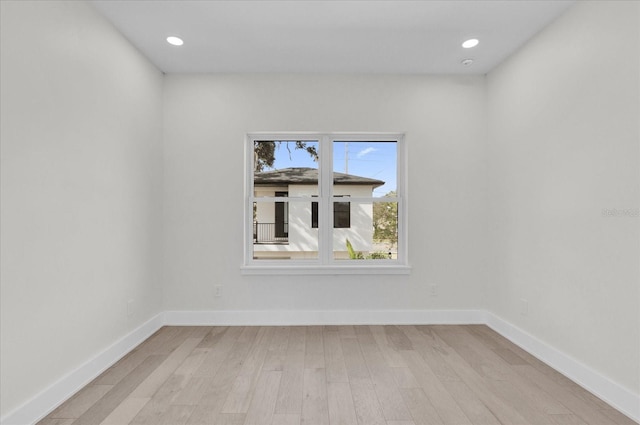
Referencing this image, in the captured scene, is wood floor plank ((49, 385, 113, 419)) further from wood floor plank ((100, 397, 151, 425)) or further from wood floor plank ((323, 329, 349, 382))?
wood floor plank ((323, 329, 349, 382))

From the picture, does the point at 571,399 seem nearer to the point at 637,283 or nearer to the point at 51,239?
the point at 637,283

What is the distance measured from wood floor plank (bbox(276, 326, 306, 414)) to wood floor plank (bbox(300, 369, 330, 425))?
0.04 meters

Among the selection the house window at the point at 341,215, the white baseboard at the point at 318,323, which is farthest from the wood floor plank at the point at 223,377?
the house window at the point at 341,215

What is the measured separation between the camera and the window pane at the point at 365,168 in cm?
386

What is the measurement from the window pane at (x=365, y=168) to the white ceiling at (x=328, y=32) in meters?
0.80

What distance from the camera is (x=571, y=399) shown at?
2232mm

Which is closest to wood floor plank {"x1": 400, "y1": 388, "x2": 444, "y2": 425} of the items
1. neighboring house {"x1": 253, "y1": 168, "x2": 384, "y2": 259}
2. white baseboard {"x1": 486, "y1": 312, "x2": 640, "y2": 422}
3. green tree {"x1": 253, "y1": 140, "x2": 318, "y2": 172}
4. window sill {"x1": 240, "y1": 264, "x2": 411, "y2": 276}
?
white baseboard {"x1": 486, "y1": 312, "x2": 640, "y2": 422}

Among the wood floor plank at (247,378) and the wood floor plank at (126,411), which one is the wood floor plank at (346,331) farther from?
the wood floor plank at (126,411)

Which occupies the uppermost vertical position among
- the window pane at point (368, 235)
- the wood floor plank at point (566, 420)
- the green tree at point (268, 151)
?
the green tree at point (268, 151)

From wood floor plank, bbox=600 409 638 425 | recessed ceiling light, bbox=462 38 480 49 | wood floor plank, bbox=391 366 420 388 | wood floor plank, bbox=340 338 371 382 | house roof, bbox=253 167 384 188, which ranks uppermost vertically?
recessed ceiling light, bbox=462 38 480 49

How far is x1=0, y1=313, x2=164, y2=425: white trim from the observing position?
191 centimetres

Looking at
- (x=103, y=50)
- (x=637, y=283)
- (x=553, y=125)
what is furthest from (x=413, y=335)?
(x=103, y=50)

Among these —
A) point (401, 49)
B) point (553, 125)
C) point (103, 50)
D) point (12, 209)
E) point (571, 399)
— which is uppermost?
point (401, 49)

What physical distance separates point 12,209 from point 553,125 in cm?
365
